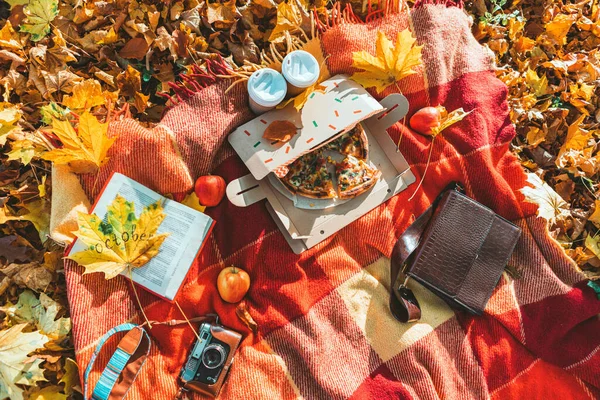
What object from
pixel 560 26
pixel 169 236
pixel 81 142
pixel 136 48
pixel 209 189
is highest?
pixel 136 48

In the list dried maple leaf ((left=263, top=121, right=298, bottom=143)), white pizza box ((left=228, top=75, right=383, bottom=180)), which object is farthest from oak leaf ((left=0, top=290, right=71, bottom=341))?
dried maple leaf ((left=263, top=121, right=298, bottom=143))

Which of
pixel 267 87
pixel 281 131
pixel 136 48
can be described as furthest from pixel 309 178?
pixel 136 48

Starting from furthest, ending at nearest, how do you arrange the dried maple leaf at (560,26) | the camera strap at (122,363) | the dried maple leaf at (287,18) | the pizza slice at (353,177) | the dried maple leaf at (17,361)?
1. the dried maple leaf at (560,26)
2. the dried maple leaf at (287,18)
3. the pizza slice at (353,177)
4. the camera strap at (122,363)
5. the dried maple leaf at (17,361)

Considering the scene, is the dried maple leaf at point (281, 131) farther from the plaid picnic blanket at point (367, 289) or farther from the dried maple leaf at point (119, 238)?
the dried maple leaf at point (119, 238)

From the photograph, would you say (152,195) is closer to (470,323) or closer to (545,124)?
(470,323)

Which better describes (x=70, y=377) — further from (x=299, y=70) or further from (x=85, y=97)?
(x=299, y=70)

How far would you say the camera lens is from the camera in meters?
1.76

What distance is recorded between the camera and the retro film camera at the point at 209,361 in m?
1.75

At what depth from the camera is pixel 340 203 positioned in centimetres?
194

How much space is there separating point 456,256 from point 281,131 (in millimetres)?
905

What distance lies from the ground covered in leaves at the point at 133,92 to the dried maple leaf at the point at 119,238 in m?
0.25

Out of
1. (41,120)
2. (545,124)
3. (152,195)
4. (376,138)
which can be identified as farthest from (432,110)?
(41,120)

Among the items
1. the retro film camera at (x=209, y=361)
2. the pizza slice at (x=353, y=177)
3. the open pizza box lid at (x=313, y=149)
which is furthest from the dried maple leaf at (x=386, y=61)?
the retro film camera at (x=209, y=361)

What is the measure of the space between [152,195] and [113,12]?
2.92ft
